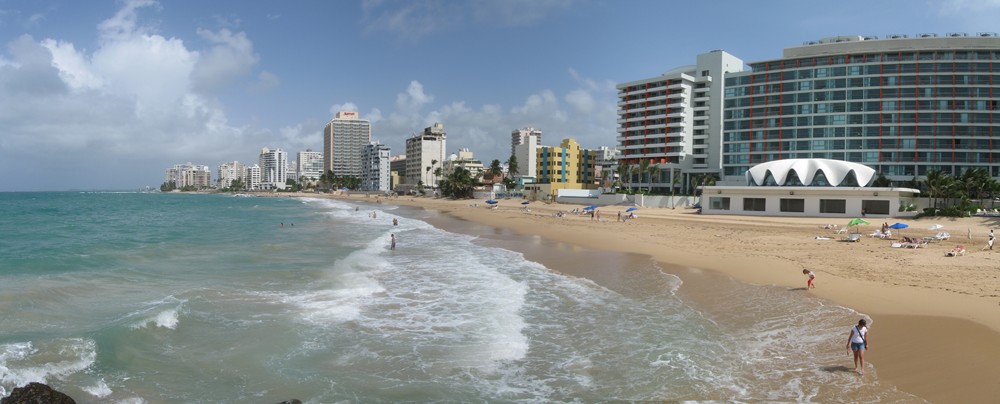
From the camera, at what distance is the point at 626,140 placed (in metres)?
90.6

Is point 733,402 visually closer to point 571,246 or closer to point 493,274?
point 493,274

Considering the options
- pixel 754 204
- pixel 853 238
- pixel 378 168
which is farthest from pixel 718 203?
pixel 378 168

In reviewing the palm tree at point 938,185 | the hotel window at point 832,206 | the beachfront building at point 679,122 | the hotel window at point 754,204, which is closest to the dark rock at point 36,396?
the hotel window at point 754,204

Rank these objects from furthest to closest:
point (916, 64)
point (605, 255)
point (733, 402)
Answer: point (916, 64), point (605, 255), point (733, 402)

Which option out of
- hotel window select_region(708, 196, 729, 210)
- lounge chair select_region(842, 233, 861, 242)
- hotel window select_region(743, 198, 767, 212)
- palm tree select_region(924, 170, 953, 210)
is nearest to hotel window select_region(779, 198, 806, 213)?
hotel window select_region(743, 198, 767, 212)

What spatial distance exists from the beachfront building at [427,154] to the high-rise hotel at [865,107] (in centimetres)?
9004

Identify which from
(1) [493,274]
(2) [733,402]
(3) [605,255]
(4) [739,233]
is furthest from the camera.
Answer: (4) [739,233]

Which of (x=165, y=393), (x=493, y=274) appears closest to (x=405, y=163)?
(x=493, y=274)

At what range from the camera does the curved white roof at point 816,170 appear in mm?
54656

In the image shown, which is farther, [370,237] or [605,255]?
[370,237]

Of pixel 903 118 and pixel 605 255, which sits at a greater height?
pixel 903 118

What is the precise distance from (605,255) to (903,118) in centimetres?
6342

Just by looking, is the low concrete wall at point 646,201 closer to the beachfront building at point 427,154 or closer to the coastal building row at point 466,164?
the coastal building row at point 466,164

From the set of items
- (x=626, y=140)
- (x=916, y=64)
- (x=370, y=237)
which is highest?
(x=916, y=64)
